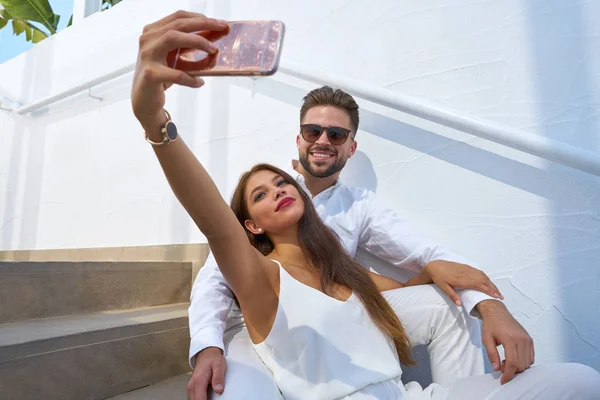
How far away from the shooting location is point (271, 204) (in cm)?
129

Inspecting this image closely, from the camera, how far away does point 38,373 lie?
1136mm

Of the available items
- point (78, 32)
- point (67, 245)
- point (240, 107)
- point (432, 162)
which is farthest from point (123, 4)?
point (432, 162)

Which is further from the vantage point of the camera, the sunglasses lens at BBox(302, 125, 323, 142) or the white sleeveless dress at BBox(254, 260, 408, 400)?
the sunglasses lens at BBox(302, 125, 323, 142)

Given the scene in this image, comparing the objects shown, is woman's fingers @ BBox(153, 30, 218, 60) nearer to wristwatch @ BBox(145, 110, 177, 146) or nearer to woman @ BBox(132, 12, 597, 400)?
woman @ BBox(132, 12, 597, 400)

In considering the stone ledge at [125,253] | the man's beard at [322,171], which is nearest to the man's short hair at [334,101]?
the man's beard at [322,171]

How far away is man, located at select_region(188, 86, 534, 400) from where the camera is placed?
1.06 metres

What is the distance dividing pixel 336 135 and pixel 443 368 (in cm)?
88

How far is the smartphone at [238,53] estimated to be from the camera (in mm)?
658

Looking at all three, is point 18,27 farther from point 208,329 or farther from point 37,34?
point 208,329

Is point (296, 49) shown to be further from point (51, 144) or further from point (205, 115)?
point (51, 144)

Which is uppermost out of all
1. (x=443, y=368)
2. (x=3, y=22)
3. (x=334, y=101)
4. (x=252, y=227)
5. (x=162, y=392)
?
(x=3, y=22)

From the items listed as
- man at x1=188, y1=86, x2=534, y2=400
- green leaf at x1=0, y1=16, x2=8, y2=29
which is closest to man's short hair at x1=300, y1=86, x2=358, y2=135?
man at x1=188, y1=86, x2=534, y2=400

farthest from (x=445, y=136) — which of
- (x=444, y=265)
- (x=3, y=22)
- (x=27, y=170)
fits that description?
(x=3, y=22)

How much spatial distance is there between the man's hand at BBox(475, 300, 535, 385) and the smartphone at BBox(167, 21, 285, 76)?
0.83m
